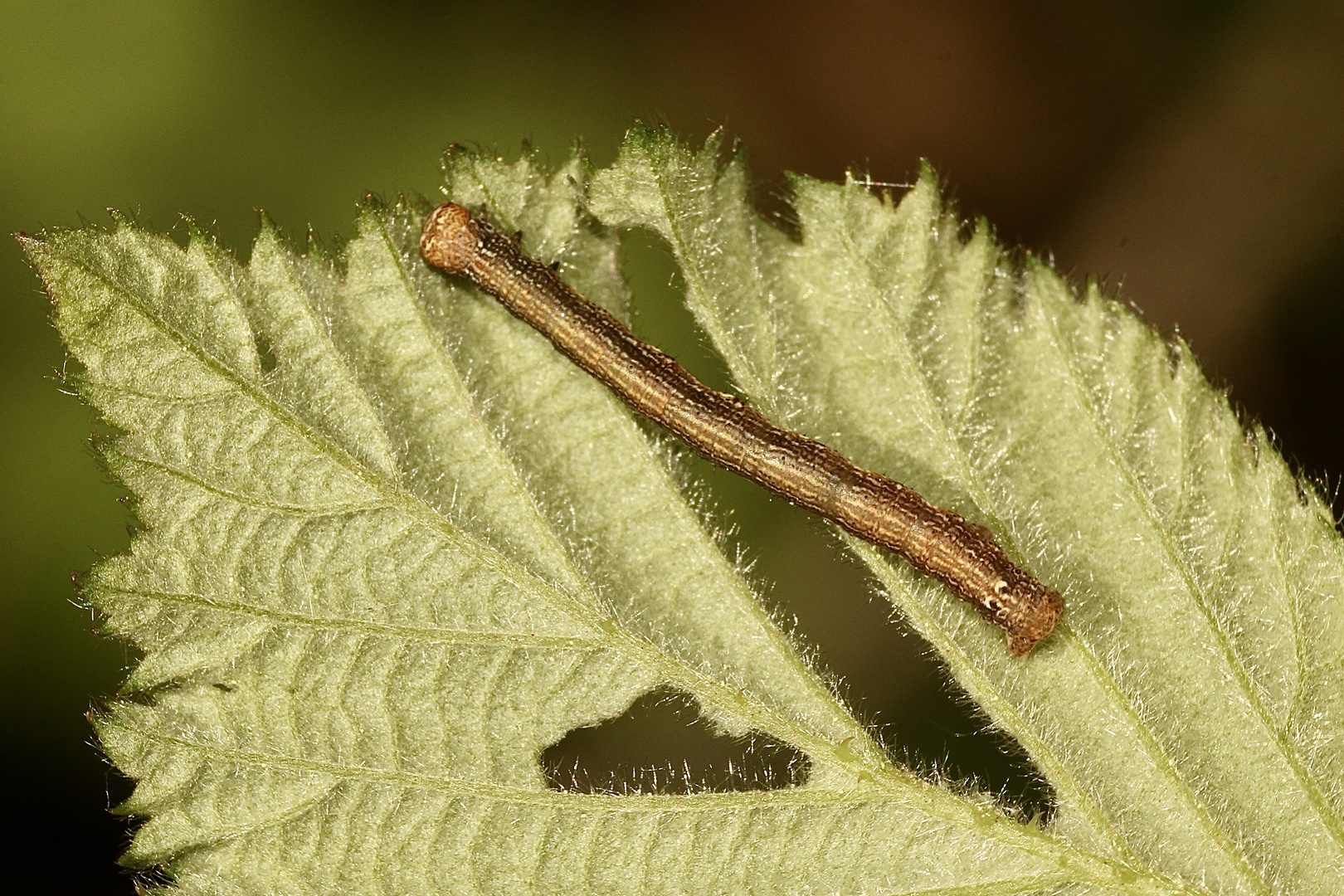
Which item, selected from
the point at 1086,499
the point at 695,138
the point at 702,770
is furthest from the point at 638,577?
the point at 695,138

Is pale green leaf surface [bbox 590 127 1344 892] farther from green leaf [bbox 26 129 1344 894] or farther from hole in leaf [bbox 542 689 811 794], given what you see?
hole in leaf [bbox 542 689 811 794]

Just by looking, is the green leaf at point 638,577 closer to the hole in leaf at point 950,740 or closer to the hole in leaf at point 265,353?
the hole in leaf at point 265,353

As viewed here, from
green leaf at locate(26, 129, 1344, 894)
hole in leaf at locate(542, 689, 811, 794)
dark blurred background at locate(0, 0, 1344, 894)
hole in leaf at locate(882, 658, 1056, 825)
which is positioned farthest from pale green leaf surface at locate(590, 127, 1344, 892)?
hole in leaf at locate(542, 689, 811, 794)

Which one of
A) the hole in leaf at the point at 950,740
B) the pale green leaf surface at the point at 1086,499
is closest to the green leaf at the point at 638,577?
the pale green leaf surface at the point at 1086,499

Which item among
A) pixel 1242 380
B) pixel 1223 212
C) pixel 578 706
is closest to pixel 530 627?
pixel 578 706

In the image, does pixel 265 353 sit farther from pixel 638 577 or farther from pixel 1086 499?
pixel 1086 499
